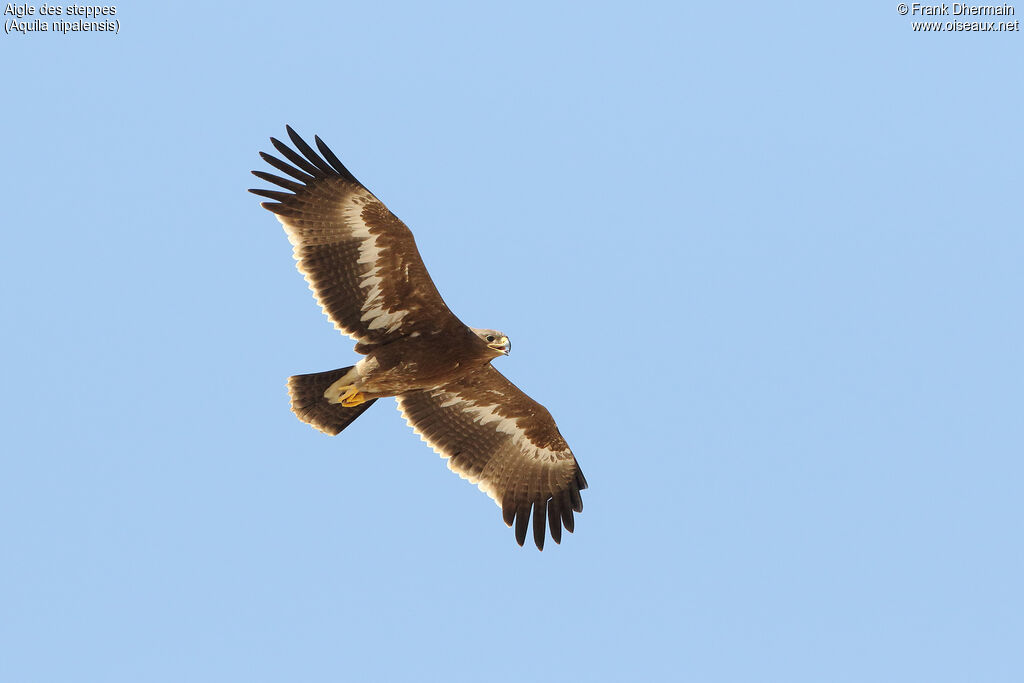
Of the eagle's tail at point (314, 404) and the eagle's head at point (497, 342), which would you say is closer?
the eagle's head at point (497, 342)

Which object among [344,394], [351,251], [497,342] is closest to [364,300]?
[351,251]

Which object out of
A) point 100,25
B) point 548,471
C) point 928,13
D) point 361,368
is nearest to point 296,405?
point 361,368

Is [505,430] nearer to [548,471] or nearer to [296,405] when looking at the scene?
[548,471]

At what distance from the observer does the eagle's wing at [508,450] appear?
16.3 meters

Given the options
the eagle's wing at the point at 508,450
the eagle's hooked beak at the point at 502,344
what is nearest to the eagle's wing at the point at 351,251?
the eagle's hooked beak at the point at 502,344

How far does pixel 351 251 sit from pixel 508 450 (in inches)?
132

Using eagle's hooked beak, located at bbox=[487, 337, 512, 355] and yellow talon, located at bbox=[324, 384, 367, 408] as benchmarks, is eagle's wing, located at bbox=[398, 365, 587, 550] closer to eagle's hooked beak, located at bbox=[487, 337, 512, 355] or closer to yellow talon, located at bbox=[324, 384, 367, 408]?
yellow talon, located at bbox=[324, 384, 367, 408]

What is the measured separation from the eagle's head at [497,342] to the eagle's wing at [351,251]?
415mm

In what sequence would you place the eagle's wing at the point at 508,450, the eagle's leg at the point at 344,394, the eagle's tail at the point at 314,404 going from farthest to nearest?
the eagle's wing at the point at 508,450 → the eagle's tail at the point at 314,404 → the eagle's leg at the point at 344,394

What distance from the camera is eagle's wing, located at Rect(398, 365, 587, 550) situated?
16.3 meters

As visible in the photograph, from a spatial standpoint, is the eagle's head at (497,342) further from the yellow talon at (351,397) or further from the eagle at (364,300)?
the yellow talon at (351,397)

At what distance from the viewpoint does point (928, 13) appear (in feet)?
62.6

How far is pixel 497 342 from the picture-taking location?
15.0 metres

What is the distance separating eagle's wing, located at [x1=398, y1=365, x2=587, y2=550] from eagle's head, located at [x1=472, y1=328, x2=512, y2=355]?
54.0 inches
